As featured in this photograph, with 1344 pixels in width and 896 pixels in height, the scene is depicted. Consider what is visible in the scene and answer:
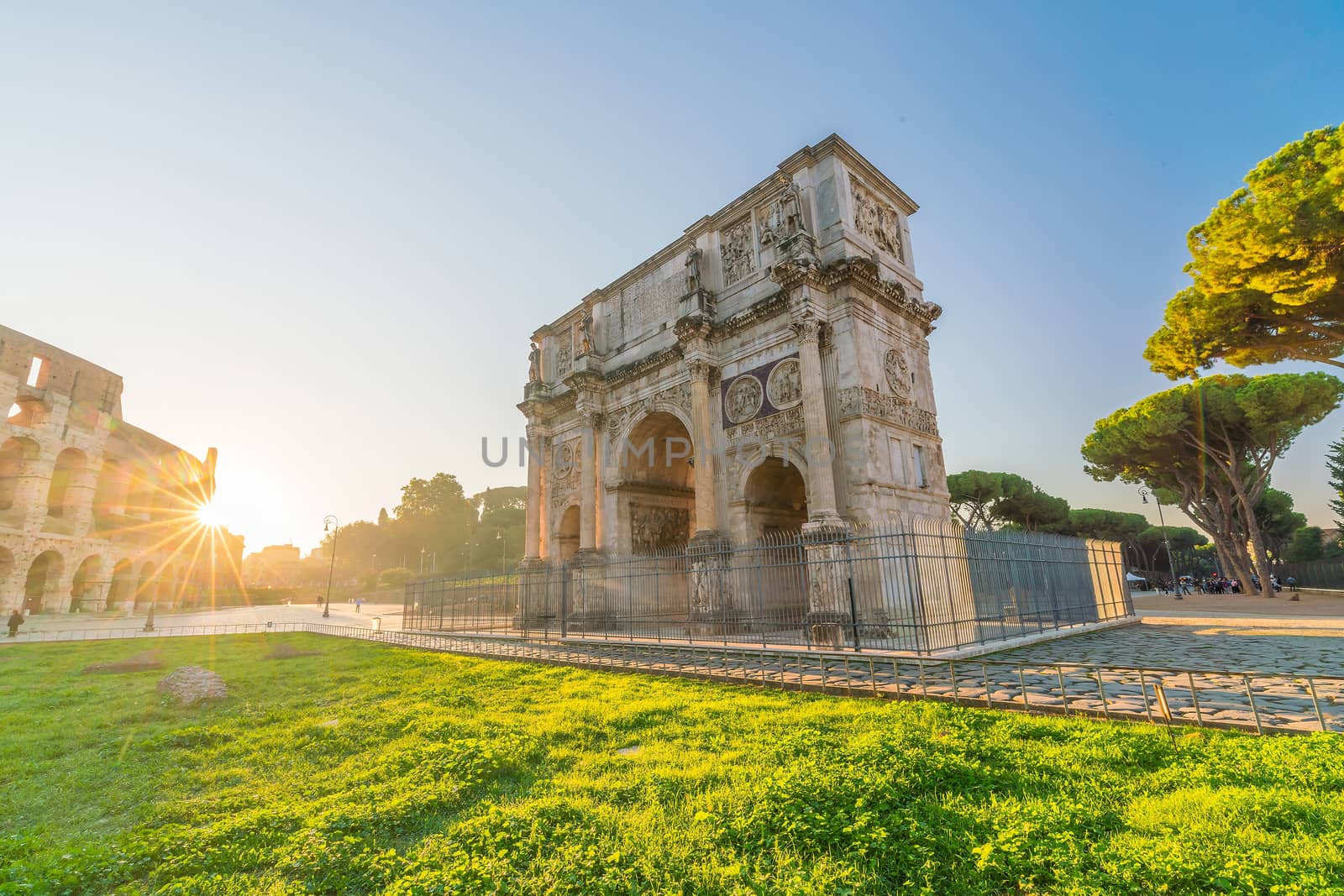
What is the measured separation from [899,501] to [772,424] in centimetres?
404

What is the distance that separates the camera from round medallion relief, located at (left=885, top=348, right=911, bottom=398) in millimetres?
16475

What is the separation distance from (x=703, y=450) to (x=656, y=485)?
498cm

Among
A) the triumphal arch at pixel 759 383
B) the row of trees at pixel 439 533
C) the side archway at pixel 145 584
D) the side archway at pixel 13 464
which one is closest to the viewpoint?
the triumphal arch at pixel 759 383

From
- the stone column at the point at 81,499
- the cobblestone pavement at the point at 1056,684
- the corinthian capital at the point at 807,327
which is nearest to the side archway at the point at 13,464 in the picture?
the stone column at the point at 81,499

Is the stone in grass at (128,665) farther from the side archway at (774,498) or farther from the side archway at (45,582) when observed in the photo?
the side archway at (45,582)

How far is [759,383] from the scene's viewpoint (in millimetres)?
17547

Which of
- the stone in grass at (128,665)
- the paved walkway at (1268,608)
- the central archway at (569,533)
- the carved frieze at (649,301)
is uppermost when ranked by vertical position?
the carved frieze at (649,301)

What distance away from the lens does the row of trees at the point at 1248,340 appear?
12.5 m

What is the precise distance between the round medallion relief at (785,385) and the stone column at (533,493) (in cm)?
1189

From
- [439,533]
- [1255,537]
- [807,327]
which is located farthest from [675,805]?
[439,533]

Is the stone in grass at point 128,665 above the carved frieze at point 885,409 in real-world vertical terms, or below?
below

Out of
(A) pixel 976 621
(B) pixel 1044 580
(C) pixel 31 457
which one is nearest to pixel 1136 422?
(B) pixel 1044 580

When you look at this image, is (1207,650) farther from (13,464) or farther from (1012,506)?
(13,464)

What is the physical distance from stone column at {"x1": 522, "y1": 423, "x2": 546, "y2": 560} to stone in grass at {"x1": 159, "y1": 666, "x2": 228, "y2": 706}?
50.0 ft
